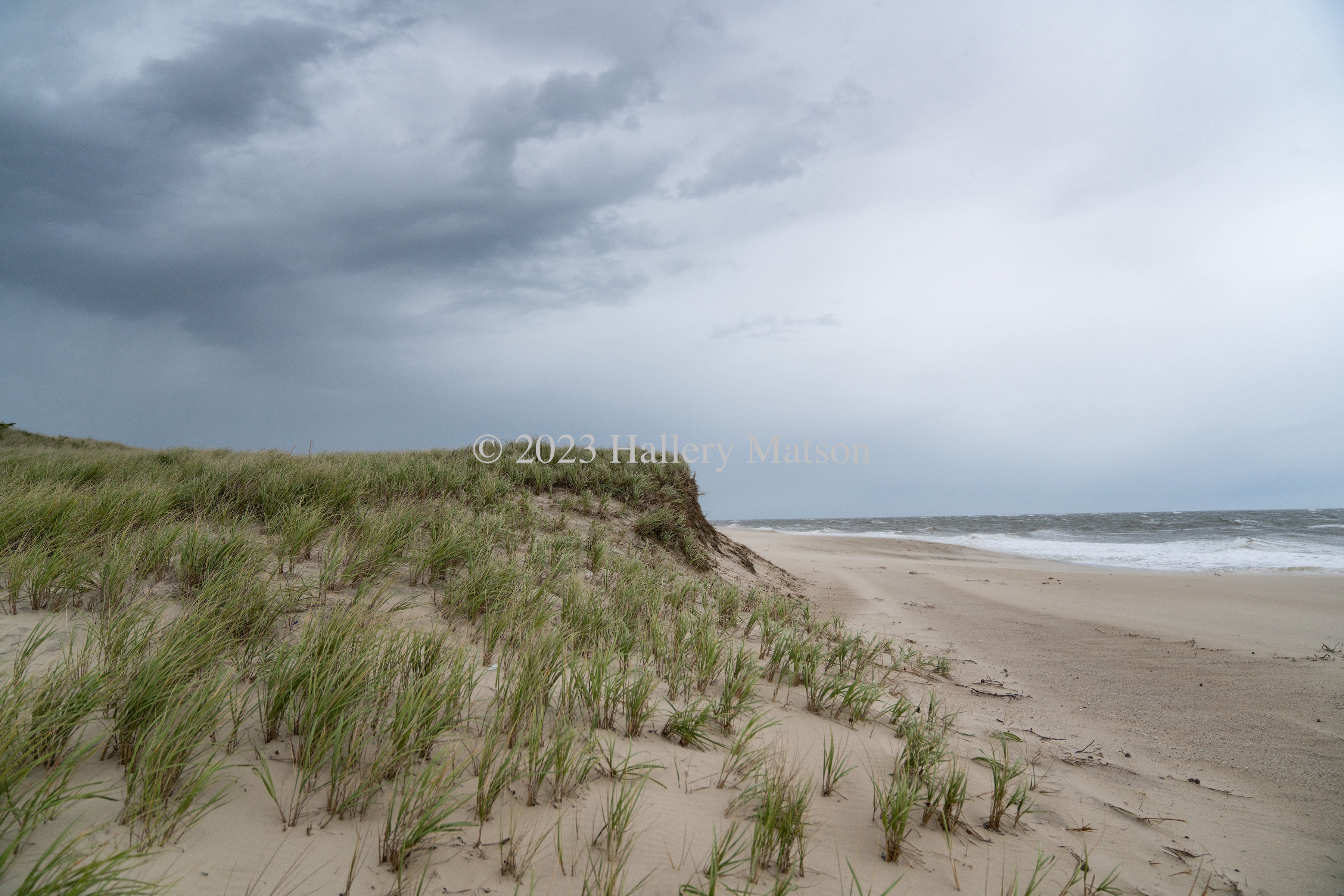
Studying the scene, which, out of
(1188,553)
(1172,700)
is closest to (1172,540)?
(1188,553)

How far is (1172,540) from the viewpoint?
76.4 ft

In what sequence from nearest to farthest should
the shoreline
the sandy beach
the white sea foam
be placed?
1. the sandy beach
2. the shoreline
3. the white sea foam

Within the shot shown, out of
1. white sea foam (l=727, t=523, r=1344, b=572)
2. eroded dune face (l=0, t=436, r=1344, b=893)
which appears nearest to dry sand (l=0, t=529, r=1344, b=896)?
eroded dune face (l=0, t=436, r=1344, b=893)

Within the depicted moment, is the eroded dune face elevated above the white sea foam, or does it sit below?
above

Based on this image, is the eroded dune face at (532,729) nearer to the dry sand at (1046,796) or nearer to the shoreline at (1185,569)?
the dry sand at (1046,796)

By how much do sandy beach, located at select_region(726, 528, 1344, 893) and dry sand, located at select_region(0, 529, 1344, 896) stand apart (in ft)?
0.06

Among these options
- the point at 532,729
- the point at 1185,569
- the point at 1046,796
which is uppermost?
the point at 532,729

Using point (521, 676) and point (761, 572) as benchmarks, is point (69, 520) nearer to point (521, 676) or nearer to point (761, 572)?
point (521, 676)

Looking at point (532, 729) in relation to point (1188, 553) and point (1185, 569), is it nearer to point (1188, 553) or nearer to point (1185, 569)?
point (1185, 569)

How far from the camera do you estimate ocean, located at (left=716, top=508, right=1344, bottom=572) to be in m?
15.2

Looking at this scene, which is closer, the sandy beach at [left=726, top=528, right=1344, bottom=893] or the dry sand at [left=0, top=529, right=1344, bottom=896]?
the dry sand at [left=0, top=529, right=1344, bottom=896]

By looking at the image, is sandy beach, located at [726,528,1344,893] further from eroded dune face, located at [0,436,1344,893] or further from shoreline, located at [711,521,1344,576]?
shoreline, located at [711,521,1344,576]

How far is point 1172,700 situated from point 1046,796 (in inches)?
116

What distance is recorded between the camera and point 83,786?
5.74ft
